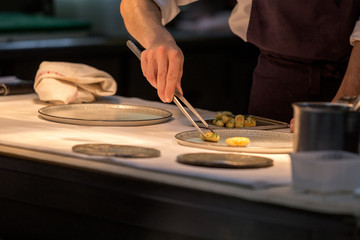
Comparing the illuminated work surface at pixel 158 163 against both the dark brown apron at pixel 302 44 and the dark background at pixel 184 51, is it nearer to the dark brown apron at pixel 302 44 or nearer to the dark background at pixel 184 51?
the dark brown apron at pixel 302 44

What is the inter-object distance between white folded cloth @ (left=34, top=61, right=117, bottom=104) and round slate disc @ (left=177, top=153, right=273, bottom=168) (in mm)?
831

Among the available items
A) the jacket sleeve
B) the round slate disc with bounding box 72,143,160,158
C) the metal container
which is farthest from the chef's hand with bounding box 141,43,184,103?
the metal container

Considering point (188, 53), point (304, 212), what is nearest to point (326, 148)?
point (304, 212)

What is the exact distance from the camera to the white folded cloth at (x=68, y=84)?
2.14 meters

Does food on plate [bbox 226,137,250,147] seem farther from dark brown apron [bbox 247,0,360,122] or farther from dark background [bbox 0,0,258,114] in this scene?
dark background [bbox 0,0,258,114]

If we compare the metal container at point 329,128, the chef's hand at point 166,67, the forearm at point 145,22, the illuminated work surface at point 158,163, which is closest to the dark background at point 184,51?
the forearm at point 145,22

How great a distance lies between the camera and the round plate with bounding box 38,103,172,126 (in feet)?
5.99

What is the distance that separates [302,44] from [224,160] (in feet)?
3.03

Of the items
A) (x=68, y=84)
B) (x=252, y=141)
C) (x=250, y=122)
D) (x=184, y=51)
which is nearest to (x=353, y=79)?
(x=250, y=122)

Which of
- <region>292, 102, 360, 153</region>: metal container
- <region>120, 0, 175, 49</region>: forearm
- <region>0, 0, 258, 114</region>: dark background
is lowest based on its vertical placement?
<region>0, 0, 258, 114</region>: dark background

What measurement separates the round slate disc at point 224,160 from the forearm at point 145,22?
594mm

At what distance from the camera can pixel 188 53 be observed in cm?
468

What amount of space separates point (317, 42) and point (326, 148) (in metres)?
0.96

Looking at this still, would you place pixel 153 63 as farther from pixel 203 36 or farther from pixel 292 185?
pixel 203 36
